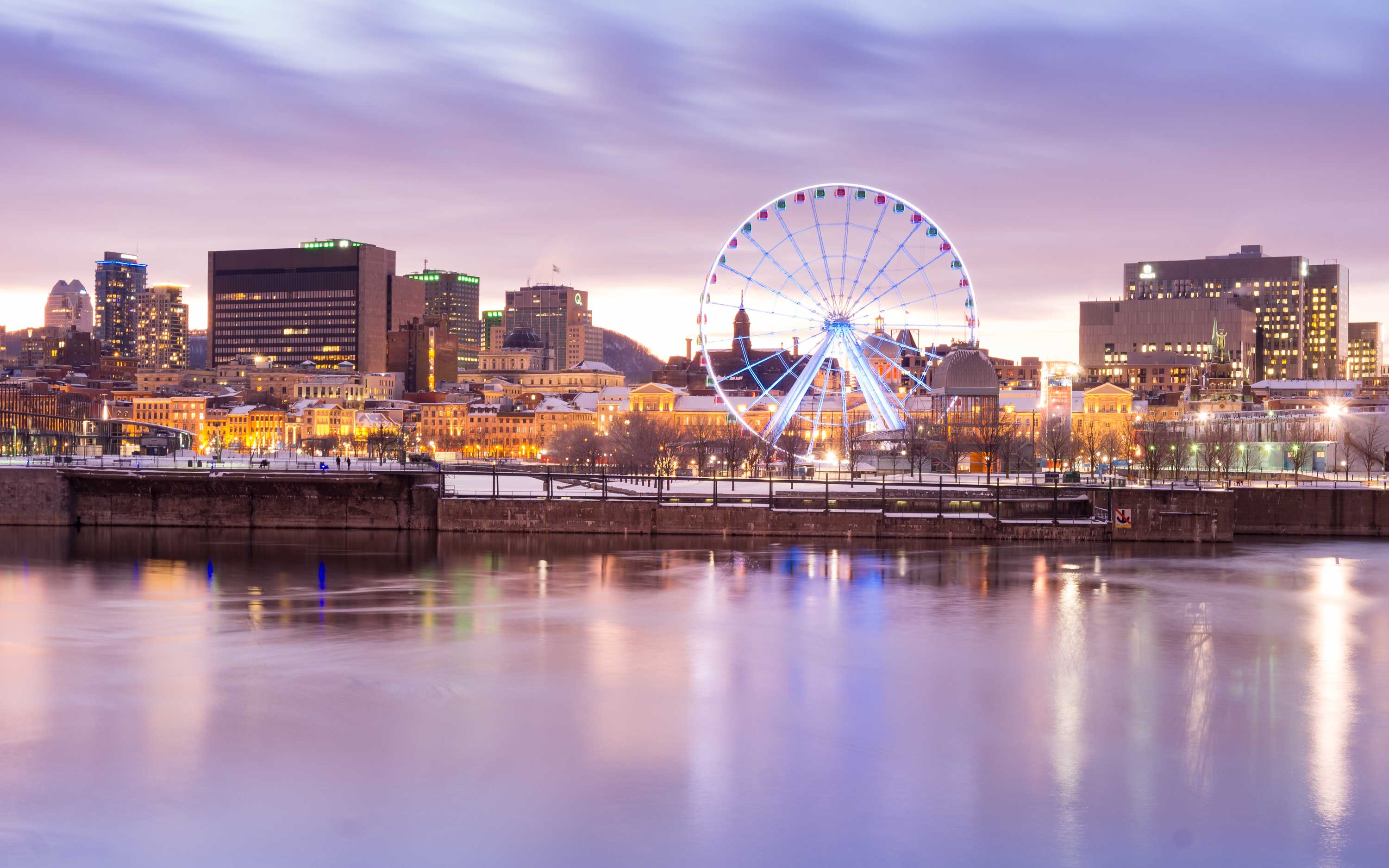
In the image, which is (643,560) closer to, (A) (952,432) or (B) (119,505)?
(B) (119,505)

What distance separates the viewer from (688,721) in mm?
22156

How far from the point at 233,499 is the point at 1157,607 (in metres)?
38.0

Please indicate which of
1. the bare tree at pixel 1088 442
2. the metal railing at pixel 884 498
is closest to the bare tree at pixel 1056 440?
the bare tree at pixel 1088 442

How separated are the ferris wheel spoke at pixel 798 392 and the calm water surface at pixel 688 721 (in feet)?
110

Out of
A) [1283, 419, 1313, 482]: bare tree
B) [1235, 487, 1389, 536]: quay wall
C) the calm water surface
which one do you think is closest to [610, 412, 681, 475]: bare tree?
[1235, 487, 1389, 536]: quay wall

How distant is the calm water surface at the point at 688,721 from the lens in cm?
1641

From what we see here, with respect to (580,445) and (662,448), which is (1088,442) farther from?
(580,445)

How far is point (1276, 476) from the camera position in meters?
72.8

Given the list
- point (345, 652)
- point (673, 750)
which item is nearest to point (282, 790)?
point (673, 750)

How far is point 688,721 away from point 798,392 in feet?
178

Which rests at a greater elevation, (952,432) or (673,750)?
(952,432)

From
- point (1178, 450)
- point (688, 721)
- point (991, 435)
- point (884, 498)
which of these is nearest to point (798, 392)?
point (991, 435)

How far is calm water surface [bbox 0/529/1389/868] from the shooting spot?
16406 millimetres

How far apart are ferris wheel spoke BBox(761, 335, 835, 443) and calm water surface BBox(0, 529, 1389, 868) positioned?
33.4 metres
